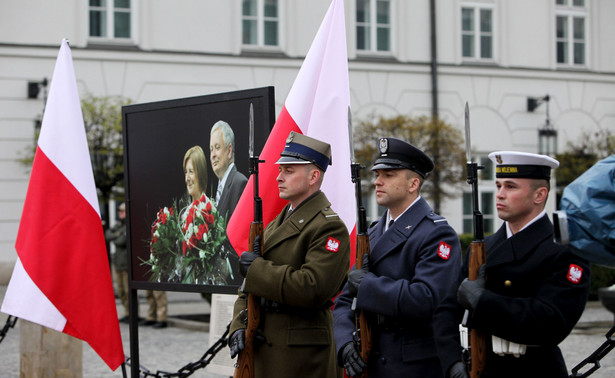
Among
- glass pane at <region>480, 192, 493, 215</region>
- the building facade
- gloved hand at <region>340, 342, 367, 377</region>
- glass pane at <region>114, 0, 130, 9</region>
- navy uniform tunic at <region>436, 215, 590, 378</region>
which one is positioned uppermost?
glass pane at <region>114, 0, 130, 9</region>

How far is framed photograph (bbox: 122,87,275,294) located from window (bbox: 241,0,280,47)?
45.9 feet

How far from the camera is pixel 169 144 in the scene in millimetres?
5527

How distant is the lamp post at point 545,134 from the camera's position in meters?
19.6

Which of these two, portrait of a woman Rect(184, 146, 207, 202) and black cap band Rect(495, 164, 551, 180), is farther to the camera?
portrait of a woman Rect(184, 146, 207, 202)

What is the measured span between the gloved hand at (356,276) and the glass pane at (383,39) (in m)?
16.9

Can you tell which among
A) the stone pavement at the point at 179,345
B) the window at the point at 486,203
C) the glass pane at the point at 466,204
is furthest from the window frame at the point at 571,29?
the stone pavement at the point at 179,345

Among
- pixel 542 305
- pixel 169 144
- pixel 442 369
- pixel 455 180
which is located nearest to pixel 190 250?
pixel 169 144

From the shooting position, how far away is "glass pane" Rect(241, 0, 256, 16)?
63.4ft

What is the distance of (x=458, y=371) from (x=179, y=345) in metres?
7.55

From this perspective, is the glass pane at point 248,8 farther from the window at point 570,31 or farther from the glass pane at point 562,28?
the glass pane at point 562,28

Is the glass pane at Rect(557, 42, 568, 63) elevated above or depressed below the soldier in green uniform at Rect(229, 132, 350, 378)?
above

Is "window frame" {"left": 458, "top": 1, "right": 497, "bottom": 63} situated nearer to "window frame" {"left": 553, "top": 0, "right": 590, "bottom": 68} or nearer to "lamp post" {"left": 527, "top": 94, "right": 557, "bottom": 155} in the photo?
"lamp post" {"left": 527, "top": 94, "right": 557, "bottom": 155}

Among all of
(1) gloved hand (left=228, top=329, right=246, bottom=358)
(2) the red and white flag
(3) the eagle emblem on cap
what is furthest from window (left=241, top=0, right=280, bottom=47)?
(1) gloved hand (left=228, top=329, right=246, bottom=358)

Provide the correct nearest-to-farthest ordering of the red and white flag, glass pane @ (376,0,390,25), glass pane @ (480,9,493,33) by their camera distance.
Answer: the red and white flag < glass pane @ (376,0,390,25) < glass pane @ (480,9,493,33)
